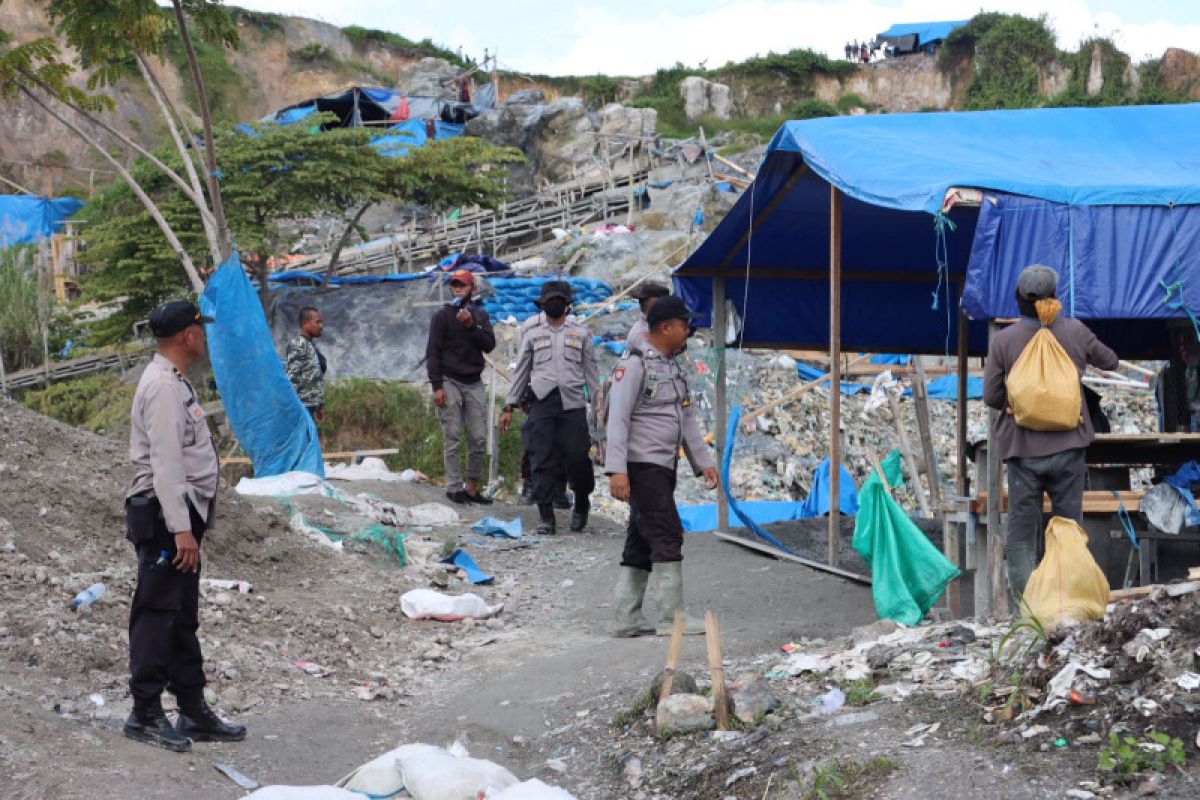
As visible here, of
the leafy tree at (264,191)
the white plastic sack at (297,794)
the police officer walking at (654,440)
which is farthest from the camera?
the leafy tree at (264,191)

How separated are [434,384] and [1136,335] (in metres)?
5.77

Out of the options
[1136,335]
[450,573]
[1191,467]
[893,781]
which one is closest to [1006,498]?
[1191,467]

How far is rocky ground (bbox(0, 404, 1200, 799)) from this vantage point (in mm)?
4086

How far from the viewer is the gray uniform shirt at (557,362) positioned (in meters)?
9.76

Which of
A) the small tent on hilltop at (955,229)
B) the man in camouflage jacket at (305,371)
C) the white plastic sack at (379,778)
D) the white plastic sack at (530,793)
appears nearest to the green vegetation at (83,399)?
the man in camouflage jacket at (305,371)

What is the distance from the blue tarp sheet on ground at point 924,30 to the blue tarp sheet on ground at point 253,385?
4295 cm

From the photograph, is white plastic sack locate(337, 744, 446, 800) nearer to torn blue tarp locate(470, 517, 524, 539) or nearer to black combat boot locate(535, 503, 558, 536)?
torn blue tarp locate(470, 517, 524, 539)

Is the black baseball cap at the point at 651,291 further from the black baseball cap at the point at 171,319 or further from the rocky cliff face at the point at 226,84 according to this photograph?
the rocky cliff face at the point at 226,84

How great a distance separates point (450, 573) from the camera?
8992 millimetres

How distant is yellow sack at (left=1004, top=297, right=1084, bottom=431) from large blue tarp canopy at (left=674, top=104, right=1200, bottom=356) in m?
0.66

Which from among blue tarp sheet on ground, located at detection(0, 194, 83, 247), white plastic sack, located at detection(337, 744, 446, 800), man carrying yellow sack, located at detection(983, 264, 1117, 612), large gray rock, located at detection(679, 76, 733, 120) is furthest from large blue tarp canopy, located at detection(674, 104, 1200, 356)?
large gray rock, located at detection(679, 76, 733, 120)

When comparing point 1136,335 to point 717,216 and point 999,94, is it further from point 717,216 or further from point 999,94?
point 999,94

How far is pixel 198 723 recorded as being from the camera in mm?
4988

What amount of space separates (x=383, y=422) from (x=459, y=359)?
35.5 ft
